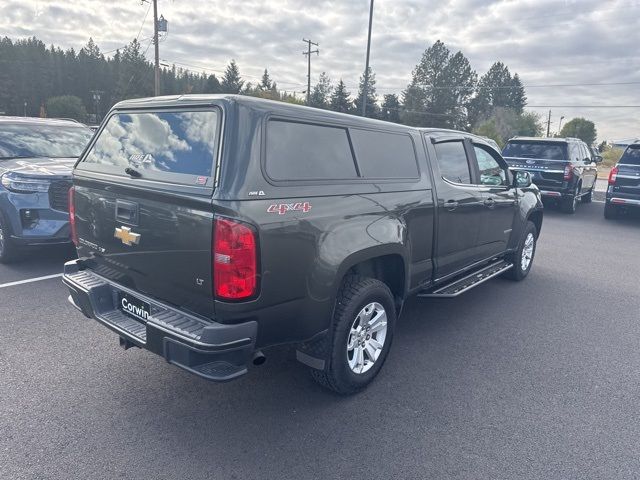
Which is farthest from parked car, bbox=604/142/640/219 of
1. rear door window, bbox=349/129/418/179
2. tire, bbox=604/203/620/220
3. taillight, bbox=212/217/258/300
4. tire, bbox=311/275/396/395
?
taillight, bbox=212/217/258/300

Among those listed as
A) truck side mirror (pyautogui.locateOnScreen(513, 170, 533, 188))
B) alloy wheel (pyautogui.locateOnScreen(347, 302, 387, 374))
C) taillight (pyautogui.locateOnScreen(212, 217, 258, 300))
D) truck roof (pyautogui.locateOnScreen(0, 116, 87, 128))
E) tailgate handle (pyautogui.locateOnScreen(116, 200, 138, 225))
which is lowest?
alloy wheel (pyautogui.locateOnScreen(347, 302, 387, 374))

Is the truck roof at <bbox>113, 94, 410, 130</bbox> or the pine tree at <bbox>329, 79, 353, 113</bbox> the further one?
the pine tree at <bbox>329, 79, 353, 113</bbox>

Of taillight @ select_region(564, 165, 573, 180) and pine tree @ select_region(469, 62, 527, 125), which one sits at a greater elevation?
pine tree @ select_region(469, 62, 527, 125)

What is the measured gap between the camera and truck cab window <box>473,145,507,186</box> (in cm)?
514

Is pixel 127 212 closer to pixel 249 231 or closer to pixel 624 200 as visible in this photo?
pixel 249 231

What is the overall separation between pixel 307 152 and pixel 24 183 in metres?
4.40

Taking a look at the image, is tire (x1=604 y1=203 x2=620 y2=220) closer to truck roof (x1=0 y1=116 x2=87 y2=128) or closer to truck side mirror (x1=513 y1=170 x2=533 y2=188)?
truck side mirror (x1=513 y1=170 x2=533 y2=188)

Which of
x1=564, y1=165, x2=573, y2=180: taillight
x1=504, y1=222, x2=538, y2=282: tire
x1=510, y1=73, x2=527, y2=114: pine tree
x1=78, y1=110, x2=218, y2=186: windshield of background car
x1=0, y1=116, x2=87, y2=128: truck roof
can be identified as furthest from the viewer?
x1=510, y1=73, x2=527, y2=114: pine tree

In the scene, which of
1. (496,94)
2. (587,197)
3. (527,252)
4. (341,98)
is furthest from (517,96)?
(527,252)

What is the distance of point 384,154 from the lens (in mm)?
3729

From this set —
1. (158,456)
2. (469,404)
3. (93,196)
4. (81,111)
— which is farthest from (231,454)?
(81,111)

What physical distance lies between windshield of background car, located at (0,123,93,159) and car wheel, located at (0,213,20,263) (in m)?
1.18

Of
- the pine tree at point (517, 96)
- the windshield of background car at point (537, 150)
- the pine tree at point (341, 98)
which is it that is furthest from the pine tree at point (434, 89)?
the windshield of background car at point (537, 150)

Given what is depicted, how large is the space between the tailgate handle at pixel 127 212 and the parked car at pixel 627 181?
12086mm
